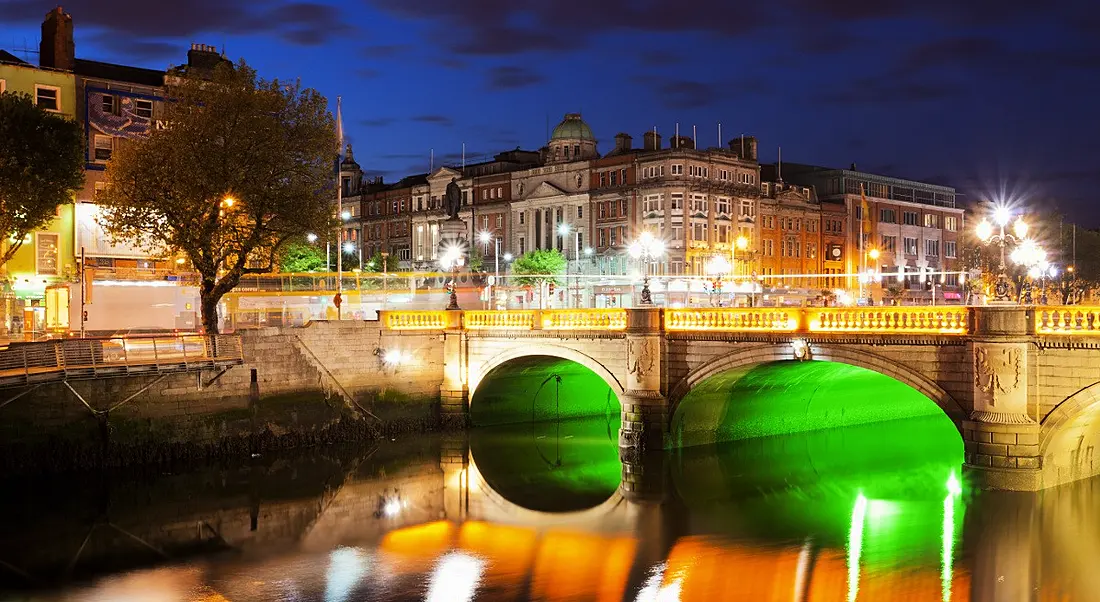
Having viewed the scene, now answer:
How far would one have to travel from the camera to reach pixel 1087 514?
104 feet

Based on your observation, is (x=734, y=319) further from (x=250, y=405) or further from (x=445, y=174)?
(x=445, y=174)

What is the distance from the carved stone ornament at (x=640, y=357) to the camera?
41031mm

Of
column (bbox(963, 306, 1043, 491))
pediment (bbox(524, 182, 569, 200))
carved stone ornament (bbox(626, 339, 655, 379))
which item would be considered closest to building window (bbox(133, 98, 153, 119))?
A: carved stone ornament (bbox(626, 339, 655, 379))

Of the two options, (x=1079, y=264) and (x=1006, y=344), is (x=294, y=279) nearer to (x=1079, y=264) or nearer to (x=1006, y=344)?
(x=1006, y=344)

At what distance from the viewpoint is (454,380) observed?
161ft

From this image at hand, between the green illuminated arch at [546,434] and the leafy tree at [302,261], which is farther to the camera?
the leafy tree at [302,261]

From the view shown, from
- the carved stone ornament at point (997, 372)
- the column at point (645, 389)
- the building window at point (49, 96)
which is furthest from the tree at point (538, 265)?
the carved stone ornament at point (997, 372)

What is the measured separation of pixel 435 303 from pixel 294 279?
8.03 m

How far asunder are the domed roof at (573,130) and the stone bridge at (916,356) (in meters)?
68.2

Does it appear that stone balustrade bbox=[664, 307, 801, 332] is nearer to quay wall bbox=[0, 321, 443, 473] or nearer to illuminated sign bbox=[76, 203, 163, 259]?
quay wall bbox=[0, 321, 443, 473]

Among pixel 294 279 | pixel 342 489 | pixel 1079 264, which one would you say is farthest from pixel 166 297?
pixel 1079 264

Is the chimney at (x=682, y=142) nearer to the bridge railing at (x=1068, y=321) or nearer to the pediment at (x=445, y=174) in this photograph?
the pediment at (x=445, y=174)

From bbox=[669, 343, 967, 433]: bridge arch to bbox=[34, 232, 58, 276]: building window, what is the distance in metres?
38.7

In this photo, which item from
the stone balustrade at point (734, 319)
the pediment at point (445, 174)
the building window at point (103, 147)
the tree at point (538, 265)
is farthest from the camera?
the pediment at point (445, 174)
